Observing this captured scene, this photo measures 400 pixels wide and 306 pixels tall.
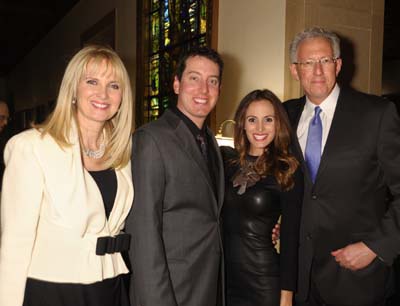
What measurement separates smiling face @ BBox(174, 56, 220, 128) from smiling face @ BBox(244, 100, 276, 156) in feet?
1.36

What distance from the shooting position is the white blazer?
1588 mm

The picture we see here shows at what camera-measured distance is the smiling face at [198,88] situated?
2.03 meters

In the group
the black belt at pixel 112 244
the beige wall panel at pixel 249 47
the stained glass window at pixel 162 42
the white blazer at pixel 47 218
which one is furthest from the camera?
Result: the stained glass window at pixel 162 42

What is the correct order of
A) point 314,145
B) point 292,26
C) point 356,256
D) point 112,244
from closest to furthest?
point 112,244 < point 356,256 < point 314,145 < point 292,26

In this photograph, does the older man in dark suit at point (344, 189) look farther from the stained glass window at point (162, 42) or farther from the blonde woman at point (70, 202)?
the stained glass window at point (162, 42)

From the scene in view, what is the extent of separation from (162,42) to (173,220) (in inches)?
240

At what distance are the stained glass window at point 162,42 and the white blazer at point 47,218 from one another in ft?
14.9

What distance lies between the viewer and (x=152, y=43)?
7840mm

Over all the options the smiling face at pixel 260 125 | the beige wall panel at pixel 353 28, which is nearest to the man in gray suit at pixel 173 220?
the smiling face at pixel 260 125

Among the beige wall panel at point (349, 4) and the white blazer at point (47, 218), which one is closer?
the white blazer at point (47, 218)

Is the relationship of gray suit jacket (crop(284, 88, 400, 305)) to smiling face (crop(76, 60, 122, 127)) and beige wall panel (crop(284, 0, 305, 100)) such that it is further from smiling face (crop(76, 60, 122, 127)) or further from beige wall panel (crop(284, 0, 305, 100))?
beige wall panel (crop(284, 0, 305, 100))

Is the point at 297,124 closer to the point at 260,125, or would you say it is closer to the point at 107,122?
the point at 260,125

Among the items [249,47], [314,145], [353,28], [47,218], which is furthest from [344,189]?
[249,47]

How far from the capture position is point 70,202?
1.64 m
